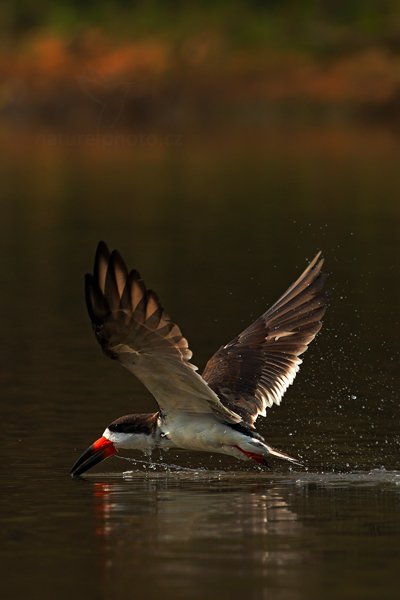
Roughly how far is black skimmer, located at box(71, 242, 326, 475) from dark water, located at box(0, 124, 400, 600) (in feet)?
0.97

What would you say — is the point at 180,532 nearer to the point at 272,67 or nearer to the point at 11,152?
the point at 11,152

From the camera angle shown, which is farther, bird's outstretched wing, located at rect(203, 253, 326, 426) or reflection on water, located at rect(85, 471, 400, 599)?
bird's outstretched wing, located at rect(203, 253, 326, 426)

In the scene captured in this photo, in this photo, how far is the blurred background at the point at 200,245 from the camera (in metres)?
11.0

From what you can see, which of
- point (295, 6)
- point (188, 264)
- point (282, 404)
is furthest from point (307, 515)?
point (295, 6)

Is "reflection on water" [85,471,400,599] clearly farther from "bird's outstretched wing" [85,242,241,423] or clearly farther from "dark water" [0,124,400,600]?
"bird's outstretched wing" [85,242,241,423]

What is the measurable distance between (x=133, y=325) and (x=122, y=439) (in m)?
1.75

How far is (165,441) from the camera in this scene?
513 inches

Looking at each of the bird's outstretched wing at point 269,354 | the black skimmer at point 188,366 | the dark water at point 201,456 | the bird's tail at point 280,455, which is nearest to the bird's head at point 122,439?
the black skimmer at point 188,366

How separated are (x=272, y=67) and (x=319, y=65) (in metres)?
1.58

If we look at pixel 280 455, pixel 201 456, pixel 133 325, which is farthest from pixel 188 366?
pixel 201 456

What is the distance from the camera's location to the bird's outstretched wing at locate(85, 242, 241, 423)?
37.1 ft

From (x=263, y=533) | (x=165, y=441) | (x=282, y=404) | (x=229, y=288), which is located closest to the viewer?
(x=263, y=533)

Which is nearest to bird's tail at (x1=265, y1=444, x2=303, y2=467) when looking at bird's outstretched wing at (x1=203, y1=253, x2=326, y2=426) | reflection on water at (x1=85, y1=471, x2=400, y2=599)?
reflection on water at (x1=85, y1=471, x2=400, y2=599)

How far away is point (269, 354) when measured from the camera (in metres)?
14.2
